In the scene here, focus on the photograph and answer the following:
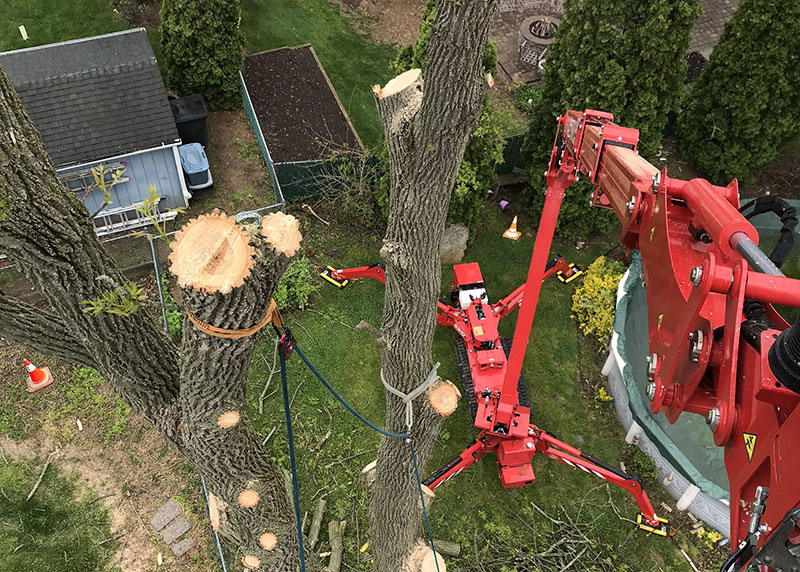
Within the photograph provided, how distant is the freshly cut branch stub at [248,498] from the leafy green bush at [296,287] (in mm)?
4490

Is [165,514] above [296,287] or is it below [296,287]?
below

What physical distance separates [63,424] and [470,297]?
606 cm

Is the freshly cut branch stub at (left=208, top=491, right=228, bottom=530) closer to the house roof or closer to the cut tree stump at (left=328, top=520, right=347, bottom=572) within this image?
the cut tree stump at (left=328, top=520, right=347, bottom=572)

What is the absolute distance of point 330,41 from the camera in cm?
1445

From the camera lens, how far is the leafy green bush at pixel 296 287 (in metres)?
9.73

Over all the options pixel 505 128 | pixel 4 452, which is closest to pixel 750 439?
pixel 4 452

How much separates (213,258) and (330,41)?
12.5 metres


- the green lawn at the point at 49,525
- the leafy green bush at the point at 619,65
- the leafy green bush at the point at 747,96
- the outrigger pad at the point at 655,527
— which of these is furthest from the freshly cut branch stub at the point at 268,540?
the leafy green bush at the point at 747,96

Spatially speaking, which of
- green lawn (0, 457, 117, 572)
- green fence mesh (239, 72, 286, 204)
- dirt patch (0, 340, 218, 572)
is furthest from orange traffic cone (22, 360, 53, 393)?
green fence mesh (239, 72, 286, 204)

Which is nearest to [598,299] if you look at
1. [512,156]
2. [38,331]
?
[512,156]

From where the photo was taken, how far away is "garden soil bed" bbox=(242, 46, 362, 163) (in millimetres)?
12000

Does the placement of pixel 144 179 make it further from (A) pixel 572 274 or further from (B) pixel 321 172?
(A) pixel 572 274

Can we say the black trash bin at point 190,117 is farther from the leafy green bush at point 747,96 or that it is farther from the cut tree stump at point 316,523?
the leafy green bush at point 747,96

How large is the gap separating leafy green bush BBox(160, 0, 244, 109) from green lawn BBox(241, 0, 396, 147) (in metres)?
2.11
